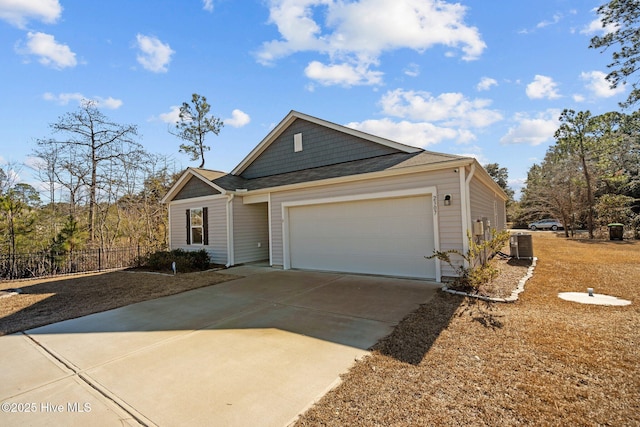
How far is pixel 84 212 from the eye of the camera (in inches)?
527

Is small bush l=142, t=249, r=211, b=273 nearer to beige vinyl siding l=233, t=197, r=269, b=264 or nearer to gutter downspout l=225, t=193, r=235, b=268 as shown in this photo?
gutter downspout l=225, t=193, r=235, b=268

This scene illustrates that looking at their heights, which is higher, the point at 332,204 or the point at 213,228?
the point at 332,204

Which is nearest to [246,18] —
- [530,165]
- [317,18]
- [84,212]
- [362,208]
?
[317,18]

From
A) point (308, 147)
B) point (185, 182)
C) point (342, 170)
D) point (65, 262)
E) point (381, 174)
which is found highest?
point (308, 147)

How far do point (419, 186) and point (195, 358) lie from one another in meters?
6.07

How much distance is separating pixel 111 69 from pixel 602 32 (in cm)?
1880

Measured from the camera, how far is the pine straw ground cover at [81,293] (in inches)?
220

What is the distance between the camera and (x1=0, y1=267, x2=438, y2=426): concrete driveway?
260cm

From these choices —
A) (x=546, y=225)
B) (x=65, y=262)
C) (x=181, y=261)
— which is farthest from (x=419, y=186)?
(x=546, y=225)

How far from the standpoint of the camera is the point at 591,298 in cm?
545

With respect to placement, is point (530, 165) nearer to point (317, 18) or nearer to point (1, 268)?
point (317, 18)

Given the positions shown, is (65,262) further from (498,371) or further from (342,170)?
(498,371)

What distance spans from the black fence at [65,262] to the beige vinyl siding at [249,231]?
4241 millimetres

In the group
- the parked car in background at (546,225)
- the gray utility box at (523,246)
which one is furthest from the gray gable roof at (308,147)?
the parked car in background at (546,225)
